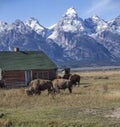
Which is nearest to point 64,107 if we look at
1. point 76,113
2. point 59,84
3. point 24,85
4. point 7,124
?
point 76,113

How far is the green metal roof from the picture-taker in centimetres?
6956

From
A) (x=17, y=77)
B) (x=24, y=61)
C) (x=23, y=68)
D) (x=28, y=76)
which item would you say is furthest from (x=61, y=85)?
(x=24, y=61)

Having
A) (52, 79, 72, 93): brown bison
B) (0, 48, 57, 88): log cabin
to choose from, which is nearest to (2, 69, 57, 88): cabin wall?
(0, 48, 57, 88): log cabin

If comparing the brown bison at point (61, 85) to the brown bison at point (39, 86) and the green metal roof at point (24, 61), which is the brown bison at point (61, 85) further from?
the green metal roof at point (24, 61)

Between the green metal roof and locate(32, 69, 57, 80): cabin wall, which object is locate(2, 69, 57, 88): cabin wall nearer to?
locate(32, 69, 57, 80): cabin wall

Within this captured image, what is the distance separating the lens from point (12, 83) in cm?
6869

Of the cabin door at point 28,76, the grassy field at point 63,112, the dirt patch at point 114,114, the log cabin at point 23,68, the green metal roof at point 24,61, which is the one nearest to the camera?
the grassy field at point 63,112

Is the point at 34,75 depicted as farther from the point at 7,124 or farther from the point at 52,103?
the point at 7,124

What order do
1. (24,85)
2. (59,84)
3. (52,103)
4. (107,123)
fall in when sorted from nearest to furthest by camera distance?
(107,123) → (52,103) → (59,84) → (24,85)

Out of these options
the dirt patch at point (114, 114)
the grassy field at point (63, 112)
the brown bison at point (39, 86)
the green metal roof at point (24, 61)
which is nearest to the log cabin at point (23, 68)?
the green metal roof at point (24, 61)

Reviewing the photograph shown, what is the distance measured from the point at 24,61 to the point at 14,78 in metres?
4.49

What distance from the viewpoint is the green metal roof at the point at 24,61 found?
2739 inches

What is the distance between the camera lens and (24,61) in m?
71.7

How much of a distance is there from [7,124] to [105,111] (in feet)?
23.0
